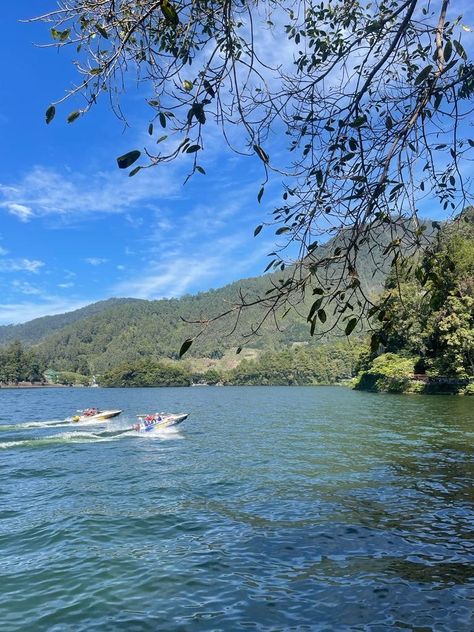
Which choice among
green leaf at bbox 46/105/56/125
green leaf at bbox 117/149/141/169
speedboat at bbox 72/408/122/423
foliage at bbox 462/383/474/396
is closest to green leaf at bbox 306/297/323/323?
A: green leaf at bbox 117/149/141/169

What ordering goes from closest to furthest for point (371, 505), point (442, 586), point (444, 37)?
point (444, 37)
point (442, 586)
point (371, 505)

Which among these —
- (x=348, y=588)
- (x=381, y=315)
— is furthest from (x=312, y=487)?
(x=381, y=315)

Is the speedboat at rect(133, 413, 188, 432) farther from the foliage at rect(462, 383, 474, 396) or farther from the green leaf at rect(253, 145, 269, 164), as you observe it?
the foliage at rect(462, 383, 474, 396)

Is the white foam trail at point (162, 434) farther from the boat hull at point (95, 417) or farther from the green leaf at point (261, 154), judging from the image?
the green leaf at point (261, 154)

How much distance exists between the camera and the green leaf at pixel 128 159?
356 centimetres

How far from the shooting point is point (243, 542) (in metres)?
11.0

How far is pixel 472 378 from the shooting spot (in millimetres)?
58625

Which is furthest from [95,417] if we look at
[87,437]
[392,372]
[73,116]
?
[73,116]

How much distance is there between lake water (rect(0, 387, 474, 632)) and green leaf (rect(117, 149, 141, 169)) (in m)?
6.69

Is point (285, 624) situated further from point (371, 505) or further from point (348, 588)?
point (371, 505)

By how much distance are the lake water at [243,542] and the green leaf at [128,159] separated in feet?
21.9

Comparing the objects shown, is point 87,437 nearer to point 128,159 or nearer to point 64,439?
point 64,439

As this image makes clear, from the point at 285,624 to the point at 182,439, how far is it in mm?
24635

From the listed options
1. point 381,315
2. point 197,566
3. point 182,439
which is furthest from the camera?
Answer: point 182,439
